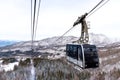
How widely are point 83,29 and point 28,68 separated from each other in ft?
485

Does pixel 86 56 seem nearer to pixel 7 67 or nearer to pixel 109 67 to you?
pixel 109 67

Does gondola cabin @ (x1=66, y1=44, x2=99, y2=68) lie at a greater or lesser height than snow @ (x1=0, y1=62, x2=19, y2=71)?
greater

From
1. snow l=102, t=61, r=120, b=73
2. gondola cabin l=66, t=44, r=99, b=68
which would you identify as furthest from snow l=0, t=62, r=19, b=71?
gondola cabin l=66, t=44, r=99, b=68

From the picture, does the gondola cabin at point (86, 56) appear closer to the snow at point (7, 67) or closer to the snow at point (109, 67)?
the snow at point (109, 67)

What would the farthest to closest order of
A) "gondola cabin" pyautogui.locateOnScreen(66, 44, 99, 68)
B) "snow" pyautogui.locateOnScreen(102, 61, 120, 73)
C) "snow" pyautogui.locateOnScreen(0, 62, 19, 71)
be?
"snow" pyautogui.locateOnScreen(0, 62, 19, 71) → "snow" pyautogui.locateOnScreen(102, 61, 120, 73) → "gondola cabin" pyautogui.locateOnScreen(66, 44, 99, 68)

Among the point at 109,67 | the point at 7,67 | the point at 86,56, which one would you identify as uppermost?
the point at 86,56

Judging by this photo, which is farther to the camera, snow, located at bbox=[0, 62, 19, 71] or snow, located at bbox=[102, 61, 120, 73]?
snow, located at bbox=[0, 62, 19, 71]

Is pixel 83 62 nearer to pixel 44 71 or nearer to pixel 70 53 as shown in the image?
pixel 70 53

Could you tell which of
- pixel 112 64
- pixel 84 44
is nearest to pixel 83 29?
pixel 84 44

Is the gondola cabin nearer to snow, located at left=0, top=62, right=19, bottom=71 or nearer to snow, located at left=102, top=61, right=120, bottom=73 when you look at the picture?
snow, located at left=102, top=61, right=120, bottom=73

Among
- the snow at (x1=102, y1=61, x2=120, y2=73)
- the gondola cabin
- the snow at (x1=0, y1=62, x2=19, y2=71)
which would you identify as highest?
the gondola cabin

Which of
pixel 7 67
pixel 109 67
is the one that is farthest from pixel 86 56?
pixel 7 67

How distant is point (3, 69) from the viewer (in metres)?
160

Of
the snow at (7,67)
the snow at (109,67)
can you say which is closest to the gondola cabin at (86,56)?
the snow at (109,67)
